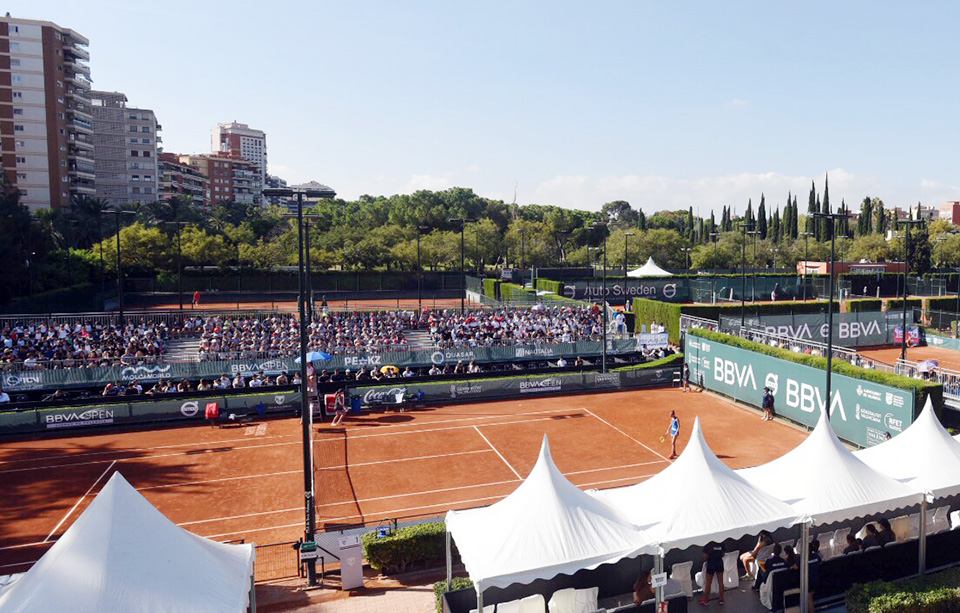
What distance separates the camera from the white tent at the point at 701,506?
451 inches

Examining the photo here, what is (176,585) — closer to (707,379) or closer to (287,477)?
(287,477)

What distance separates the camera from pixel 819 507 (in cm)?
1230

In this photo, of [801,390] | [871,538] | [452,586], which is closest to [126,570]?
[452,586]

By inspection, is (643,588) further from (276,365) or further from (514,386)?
(276,365)

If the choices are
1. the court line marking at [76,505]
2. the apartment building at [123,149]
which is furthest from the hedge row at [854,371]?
the apartment building at [123,149]

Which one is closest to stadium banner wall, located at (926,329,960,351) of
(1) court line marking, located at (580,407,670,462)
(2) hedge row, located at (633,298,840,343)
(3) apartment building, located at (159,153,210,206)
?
(2) hedge row, located at (633,298,840,343)

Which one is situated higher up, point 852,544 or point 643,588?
point 852,544

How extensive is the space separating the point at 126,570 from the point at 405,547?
6012 mm

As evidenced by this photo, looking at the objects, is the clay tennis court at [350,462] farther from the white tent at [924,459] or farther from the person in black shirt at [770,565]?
the person in black shirt at [770,565]

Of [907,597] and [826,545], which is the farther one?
[826,545]

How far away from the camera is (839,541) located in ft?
43.5

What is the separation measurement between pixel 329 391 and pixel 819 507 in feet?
69.7

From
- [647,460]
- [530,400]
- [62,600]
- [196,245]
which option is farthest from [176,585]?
[196,245]

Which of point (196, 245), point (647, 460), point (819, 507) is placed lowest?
point (647, 460)
